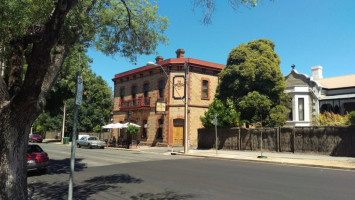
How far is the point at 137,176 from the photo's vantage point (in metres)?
11.0

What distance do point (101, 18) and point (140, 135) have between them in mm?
25603

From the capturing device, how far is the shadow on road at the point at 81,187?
26.2 ft

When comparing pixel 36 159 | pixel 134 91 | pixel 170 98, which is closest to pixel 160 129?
pixel 170 98

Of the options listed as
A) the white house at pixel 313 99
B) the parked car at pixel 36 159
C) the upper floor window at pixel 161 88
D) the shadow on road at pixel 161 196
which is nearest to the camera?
the shadow on road at pixel 161 196

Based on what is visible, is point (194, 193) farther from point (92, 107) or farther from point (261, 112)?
point (92, 107)

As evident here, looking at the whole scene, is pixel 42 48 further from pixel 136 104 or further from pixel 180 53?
pixel 136 104

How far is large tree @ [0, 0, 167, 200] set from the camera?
498 centimetres

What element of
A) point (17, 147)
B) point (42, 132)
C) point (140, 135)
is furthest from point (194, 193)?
point (42, 132)

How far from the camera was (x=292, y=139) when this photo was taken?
20.8 meters

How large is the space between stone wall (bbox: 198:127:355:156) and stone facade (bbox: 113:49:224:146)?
4650 mm

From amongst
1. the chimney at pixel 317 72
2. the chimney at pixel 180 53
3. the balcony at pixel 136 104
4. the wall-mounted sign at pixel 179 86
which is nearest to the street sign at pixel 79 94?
the wall-mounted sign at pixel 179 86

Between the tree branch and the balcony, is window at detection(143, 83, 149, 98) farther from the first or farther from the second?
the tree branch

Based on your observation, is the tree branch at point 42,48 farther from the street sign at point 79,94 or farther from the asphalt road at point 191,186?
the asphalt road at point 191,186

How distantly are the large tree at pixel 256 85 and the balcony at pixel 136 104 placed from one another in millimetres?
10191
